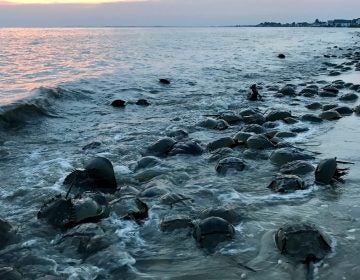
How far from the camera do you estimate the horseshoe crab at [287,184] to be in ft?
19.5

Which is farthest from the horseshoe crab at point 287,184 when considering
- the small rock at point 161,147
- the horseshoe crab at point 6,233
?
the horseshoe crab at point 6,233

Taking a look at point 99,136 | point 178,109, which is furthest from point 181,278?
point 178,109

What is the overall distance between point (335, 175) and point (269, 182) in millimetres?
966

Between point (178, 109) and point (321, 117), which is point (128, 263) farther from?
point (178, 109)

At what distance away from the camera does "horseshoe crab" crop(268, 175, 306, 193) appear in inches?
234

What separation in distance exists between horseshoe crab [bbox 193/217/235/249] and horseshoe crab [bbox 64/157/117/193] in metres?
1.94

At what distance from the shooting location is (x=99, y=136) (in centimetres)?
973

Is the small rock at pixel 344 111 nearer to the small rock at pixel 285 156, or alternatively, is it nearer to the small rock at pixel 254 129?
the small rock at pixel 254 129

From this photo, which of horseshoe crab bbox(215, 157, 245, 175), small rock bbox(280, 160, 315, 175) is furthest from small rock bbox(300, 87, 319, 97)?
horseshoe crab bbox(215, 157, 245, 175)

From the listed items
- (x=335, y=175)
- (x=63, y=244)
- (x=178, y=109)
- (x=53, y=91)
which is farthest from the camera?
(x=53, y=91)

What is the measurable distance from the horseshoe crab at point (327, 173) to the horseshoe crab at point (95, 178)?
296 cm

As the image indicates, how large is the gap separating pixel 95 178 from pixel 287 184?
2767 mm

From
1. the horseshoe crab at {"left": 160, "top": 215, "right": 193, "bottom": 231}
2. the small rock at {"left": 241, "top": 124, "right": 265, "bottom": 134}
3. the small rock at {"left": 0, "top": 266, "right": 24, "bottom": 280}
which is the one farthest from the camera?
the small rock at {"left": 241, "top": 124, "right": 265, "bottom": 134}

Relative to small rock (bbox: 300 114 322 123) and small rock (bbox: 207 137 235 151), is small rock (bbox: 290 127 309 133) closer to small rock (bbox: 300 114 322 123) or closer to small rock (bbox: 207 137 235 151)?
small rock (bbox: 300 114 322 123)
